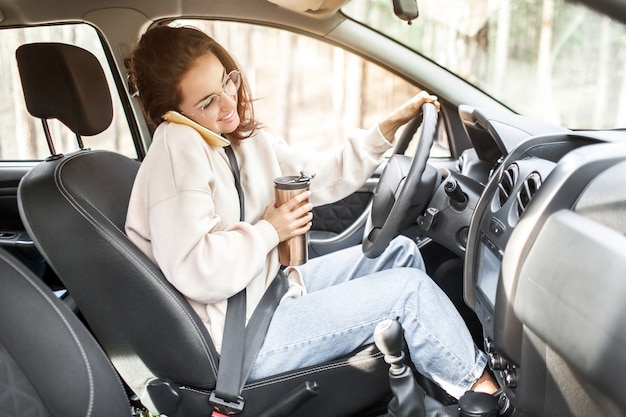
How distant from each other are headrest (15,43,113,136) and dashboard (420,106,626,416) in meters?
1.00

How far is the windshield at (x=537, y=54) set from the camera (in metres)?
2.65

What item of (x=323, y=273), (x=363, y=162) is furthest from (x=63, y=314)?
(x=363, y=162)

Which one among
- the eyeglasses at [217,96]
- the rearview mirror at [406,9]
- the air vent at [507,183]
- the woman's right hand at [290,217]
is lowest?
the woman's right hand at [290,217]

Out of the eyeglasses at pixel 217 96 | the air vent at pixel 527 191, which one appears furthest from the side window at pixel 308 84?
the air vent at pixel 527 191

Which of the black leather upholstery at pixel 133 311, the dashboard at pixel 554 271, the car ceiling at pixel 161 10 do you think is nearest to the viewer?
the dashboard at pixel 554 271

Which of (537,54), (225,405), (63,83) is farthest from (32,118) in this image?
(537,54)

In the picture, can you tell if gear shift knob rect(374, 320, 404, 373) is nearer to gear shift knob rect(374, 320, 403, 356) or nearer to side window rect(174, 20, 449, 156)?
gear shift knob rect(374, 320, 403, 356)

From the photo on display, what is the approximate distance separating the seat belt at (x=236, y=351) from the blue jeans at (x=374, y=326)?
1.2 inches

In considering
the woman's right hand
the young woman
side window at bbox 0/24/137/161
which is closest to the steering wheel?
the young woman

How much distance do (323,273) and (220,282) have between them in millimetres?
522

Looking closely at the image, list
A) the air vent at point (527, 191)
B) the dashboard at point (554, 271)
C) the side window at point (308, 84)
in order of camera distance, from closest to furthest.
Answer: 1. the dashboard at point (554, 271)
2. the air vent at point (527, 191)
3. the side window at point (308, 84)

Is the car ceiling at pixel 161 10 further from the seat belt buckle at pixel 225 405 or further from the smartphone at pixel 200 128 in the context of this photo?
the seat belt buckle at pixel 225 405

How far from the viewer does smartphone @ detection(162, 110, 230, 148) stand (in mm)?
1419

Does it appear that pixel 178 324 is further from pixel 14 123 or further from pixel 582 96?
pixel 582 96
